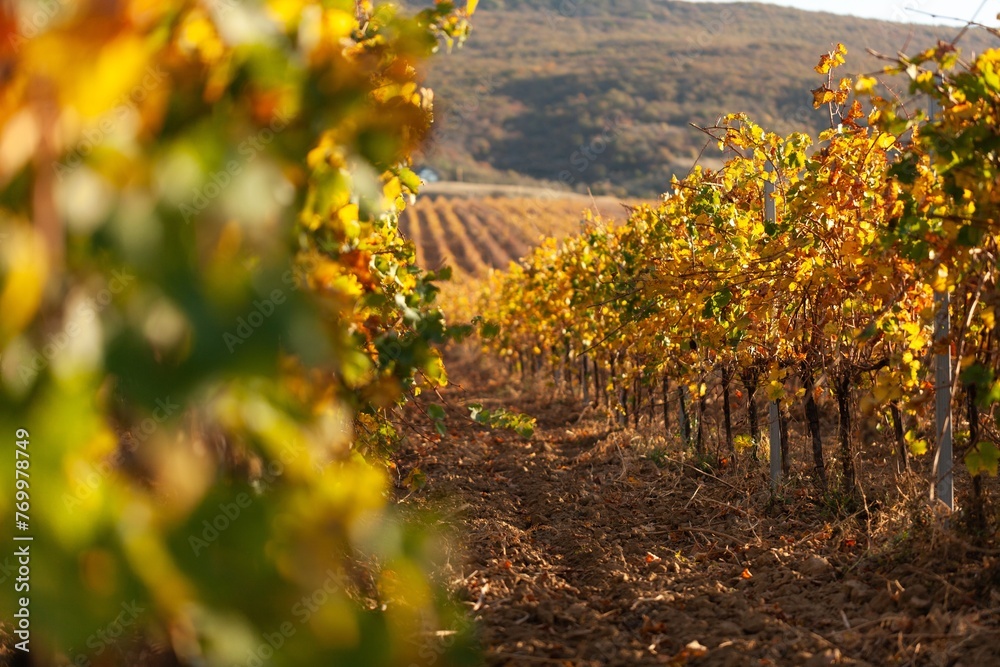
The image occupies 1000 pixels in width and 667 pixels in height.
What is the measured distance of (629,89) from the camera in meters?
80.2

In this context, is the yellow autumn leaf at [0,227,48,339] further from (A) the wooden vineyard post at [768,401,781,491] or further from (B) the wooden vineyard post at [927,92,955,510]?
(A) the wooden vineyard post at [768,401,781,491]

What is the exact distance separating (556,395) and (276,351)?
11.2 m

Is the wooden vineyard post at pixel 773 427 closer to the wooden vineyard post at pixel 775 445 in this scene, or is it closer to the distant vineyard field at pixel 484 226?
the wooden vineyard post at pixel 775 445

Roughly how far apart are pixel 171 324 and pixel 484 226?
132 ft

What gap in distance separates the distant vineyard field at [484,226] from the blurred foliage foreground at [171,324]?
28832mm

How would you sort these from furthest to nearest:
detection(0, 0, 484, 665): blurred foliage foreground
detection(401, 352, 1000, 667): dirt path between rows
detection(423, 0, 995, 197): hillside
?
detection(423, 0, 995, 197): hillside
detection(401, 352, 1000, 667): dirt path between rows
detection(0, 0, 484, 665): blurred foliage foreground

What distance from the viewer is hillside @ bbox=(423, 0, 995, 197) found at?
224ft

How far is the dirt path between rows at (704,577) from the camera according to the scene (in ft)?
9.76

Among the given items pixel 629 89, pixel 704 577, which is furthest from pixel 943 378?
pixel 629 89

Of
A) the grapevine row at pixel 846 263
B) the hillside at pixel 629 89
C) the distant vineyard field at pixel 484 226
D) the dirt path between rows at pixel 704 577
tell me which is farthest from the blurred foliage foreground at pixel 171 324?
the hillside at pixel 629 89

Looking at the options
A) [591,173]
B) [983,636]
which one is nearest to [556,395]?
[983,636]

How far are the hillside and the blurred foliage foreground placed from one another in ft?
182

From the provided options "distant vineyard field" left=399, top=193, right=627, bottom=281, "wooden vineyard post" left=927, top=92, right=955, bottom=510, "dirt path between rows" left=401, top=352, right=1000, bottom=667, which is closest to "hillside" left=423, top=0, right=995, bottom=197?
"distant vineyard field" left=399, top=193, right=627, bottom=281

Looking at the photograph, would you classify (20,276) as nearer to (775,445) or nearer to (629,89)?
(775,445)
